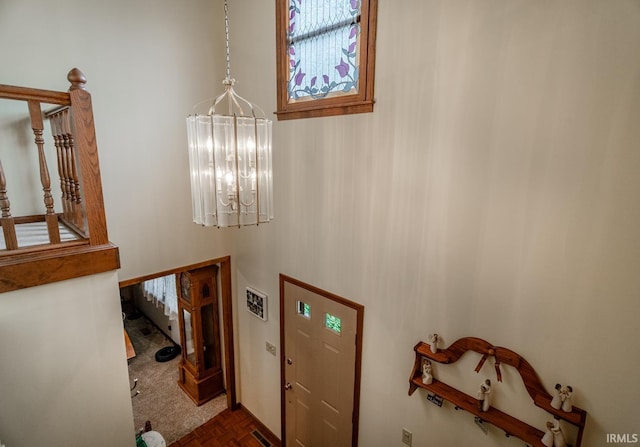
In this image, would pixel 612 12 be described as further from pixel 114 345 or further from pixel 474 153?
pixel 114 345

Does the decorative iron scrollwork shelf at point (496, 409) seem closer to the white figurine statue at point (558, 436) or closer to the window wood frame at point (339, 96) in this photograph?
the white figurine statue at point (558, 436)

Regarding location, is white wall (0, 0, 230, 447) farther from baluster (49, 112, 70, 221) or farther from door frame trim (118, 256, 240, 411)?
baluster (49, 112, 70, 221)

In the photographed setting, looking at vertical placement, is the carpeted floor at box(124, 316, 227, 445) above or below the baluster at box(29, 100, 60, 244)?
below

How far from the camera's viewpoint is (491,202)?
1757 mm

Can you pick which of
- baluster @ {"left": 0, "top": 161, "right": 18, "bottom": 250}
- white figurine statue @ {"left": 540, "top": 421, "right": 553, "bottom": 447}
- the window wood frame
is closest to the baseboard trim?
white figurine statue @ {"left": 540, "top": 421, "right": 553, "bottom": 447}

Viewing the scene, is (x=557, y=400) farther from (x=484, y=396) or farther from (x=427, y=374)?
(x=427, y=374)

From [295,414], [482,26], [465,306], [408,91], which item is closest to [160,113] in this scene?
[408,91]

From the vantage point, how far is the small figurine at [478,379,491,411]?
1846mm

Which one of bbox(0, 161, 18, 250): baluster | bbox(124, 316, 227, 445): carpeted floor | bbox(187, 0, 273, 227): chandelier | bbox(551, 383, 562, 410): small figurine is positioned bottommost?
bbox(124, 316, 227, 445): carpeted floor

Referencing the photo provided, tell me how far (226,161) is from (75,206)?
3.94 ft

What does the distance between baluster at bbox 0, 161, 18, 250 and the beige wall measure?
1.21 meters

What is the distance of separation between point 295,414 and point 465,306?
7.77 feet

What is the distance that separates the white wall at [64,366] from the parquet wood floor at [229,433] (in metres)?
1.90

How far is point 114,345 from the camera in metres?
2.00
